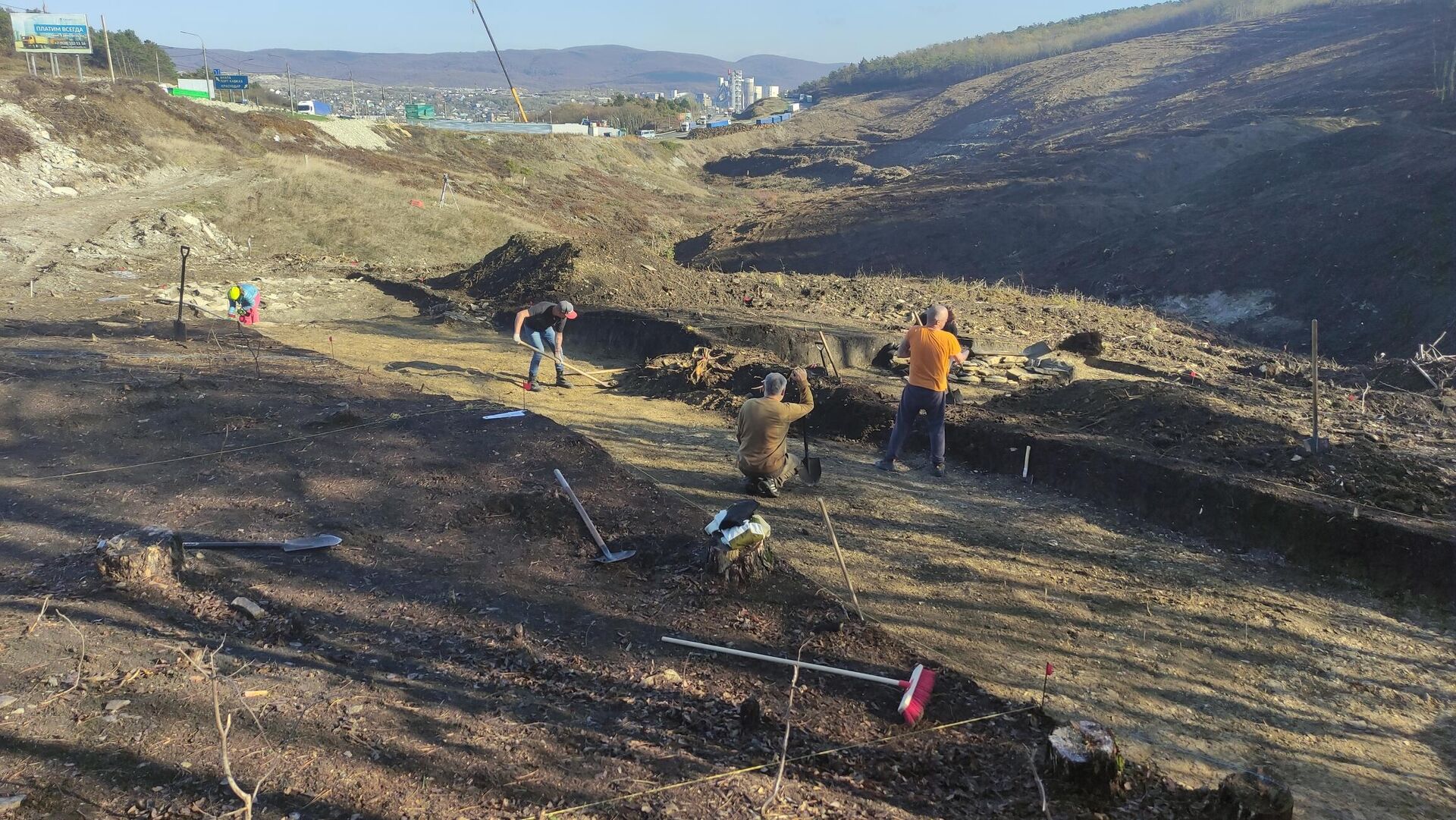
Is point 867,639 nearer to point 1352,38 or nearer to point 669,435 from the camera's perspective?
point 669,435

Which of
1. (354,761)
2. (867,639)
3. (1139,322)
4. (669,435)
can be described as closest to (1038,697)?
(867,639)

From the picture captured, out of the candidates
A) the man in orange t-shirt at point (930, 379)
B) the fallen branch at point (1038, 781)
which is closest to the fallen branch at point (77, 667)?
the fallen branch at point (1038, 781)

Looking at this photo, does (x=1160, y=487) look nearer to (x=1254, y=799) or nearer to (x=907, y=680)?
(x=907, y=680)

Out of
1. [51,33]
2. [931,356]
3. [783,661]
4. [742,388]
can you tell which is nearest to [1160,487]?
[931,356]

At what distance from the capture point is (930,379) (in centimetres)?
857

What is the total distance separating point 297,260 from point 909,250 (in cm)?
1854

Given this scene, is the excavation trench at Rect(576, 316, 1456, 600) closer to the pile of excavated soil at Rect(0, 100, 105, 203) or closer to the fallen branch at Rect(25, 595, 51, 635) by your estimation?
the fallen branch at Rect(25, 595, 51, 635)

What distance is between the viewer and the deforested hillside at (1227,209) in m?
19.5

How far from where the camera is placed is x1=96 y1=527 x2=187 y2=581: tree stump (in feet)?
16.9

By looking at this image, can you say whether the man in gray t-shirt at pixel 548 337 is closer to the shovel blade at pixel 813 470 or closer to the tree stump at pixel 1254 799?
the shovel blade at pixel 813 470

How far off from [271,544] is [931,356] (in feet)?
19.6

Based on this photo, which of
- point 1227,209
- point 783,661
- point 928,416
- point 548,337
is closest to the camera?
point 783,661

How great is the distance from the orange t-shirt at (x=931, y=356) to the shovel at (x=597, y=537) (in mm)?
3656

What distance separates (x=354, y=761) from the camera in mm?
3834
